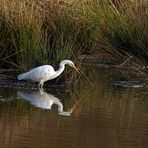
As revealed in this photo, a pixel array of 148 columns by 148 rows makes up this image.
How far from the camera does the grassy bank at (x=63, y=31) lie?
13.8 metres

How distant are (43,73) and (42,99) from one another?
4.34 ft

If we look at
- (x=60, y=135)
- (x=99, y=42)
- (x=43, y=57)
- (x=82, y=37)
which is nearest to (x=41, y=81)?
(x=43, y=57)

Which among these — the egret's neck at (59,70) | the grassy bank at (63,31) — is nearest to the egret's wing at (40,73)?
the egret's neck at (59,70)

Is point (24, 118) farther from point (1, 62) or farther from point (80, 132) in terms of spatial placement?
point (1, 62)

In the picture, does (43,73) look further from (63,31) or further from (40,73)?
(63,31)

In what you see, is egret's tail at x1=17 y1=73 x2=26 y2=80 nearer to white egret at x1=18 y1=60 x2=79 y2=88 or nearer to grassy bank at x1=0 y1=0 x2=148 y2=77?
white egret at x1=18 y1=60 x2=79 y2=88

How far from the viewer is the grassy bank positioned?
13828mm

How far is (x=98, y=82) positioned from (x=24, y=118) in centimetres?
475

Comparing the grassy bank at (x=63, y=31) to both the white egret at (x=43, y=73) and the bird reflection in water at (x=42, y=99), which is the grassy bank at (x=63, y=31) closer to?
the white egret at (x=43, y=73)

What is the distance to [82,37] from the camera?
16.4m

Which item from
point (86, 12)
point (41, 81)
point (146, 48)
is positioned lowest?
point (41, 81)

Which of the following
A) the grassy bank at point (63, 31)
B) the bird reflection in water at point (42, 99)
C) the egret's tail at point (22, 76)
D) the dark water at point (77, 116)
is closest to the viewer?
the dark water at point (77, 116)

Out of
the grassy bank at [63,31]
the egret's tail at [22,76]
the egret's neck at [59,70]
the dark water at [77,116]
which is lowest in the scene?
the dark water at [77,116]

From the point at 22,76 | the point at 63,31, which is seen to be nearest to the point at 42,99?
the point at 22,76
